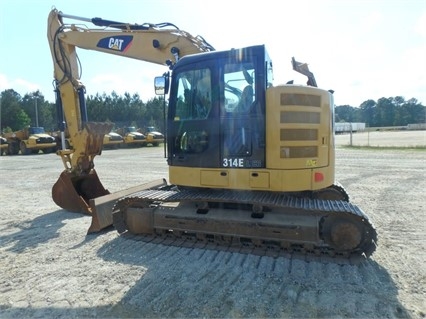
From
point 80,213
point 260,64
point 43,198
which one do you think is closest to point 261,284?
point 260,64

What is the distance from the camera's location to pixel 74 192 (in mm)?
6785

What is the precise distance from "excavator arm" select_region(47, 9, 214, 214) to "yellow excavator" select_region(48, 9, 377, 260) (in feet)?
5.87

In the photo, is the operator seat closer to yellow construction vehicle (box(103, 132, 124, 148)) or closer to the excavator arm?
the excavator arm

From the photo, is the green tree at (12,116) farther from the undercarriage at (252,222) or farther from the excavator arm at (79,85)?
the undercarriage at (252,222)

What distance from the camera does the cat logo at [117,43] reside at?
20.5ft

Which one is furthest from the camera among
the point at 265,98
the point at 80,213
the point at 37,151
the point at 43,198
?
the point at 37,151

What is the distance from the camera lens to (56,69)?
277 inches

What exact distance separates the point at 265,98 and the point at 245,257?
2.23m

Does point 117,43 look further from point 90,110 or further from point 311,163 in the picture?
point 90,110

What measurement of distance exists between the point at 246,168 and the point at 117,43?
13.1 feet

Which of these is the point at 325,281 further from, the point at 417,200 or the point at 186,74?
the point at 417,200

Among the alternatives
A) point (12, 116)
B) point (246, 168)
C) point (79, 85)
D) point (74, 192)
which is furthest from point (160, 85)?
point (12, 116)

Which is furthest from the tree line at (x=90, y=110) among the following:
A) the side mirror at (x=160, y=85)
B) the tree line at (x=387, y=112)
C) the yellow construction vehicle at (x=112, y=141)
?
the side mirror at (x=160, y=85)

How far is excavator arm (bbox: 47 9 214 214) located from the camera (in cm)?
624
